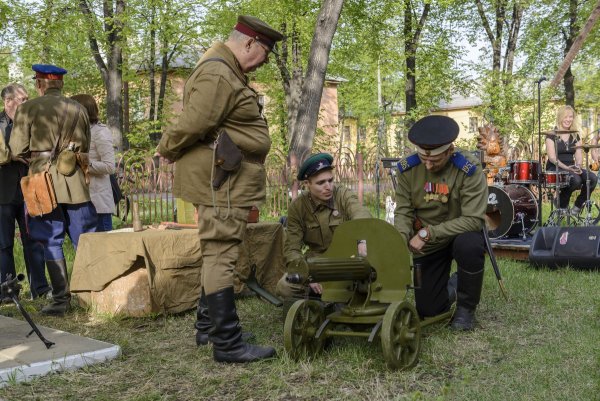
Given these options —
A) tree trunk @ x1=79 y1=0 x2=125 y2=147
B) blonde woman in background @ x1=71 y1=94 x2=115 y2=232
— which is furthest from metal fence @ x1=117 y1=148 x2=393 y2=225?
tree trunk @ x1=79 y1=0 x2=125 y2=147

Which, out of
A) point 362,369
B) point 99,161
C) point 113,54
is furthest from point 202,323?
point 113,54

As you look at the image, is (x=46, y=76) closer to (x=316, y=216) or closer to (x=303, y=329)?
(x=316, y=216)

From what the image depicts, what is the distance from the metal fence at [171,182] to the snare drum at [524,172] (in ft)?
6.28

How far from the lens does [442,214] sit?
463 centimetres

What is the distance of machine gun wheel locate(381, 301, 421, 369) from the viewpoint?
139 inches

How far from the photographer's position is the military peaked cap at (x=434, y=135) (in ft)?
14.1

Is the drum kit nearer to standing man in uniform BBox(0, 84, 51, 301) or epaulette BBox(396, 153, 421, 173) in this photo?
epaulette BBox(396, 153, 421, 173)

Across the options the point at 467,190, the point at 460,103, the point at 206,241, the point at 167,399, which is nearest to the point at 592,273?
the point at 467,190

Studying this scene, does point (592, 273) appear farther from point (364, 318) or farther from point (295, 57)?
point (295, 57)

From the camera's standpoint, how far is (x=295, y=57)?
2448 centimetres

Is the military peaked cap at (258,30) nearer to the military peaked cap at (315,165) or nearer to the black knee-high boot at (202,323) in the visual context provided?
the military peaked cap at (315,165)

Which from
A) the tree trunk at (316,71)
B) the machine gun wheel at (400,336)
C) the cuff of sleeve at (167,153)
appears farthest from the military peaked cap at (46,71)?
the tree trunk at (316,71)

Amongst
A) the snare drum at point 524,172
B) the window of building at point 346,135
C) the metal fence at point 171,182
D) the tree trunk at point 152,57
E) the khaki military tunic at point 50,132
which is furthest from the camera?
the window of building at point 346,135

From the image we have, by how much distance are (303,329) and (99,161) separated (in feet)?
9.97
